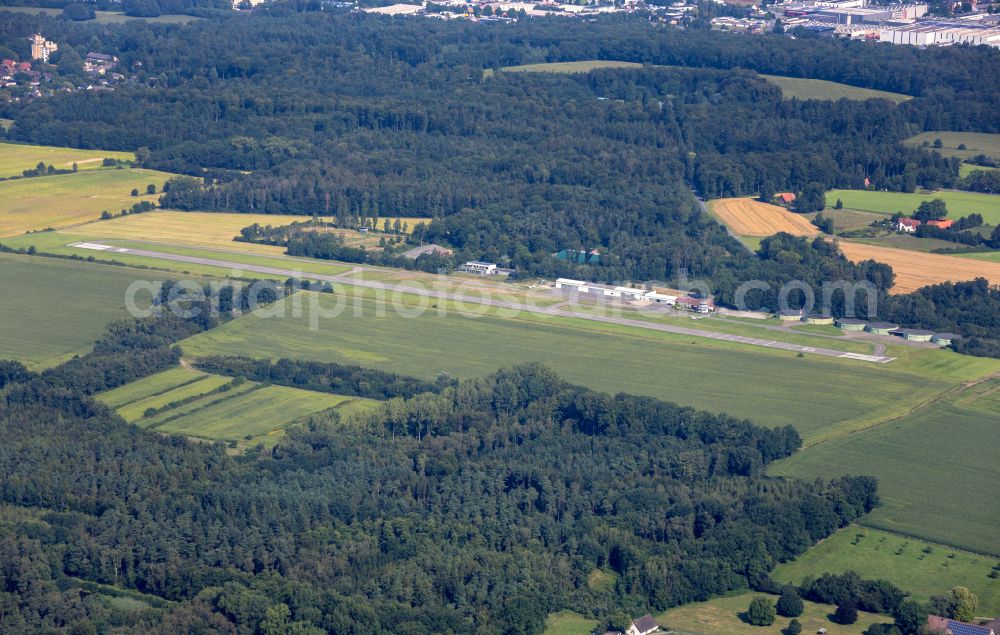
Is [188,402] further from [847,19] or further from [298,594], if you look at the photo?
[847,19]

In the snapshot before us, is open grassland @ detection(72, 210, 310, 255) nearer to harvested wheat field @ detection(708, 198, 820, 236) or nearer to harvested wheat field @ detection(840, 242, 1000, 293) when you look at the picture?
harvested wheat field @ detection(708, 198, 820, 236)

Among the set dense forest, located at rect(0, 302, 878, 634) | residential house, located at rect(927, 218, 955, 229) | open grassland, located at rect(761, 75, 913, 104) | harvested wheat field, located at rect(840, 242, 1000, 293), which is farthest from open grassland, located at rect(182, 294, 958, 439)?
open grassland, located at rect(761, 75, 913, 104)

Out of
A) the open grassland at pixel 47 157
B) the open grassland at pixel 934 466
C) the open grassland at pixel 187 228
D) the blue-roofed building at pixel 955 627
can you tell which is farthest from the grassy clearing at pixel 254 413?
the open grassland at pixel 47 157

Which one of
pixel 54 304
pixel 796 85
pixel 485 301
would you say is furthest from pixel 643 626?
pixel 796 85

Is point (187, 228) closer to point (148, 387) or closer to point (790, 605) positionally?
point (148, 387)

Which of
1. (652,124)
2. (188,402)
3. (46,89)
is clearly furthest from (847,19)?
(188,402)

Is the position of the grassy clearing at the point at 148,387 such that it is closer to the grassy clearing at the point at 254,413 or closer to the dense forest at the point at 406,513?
the dense forest at the point at 406,513

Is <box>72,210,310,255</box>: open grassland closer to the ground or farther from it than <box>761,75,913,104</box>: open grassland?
closer to the ground
